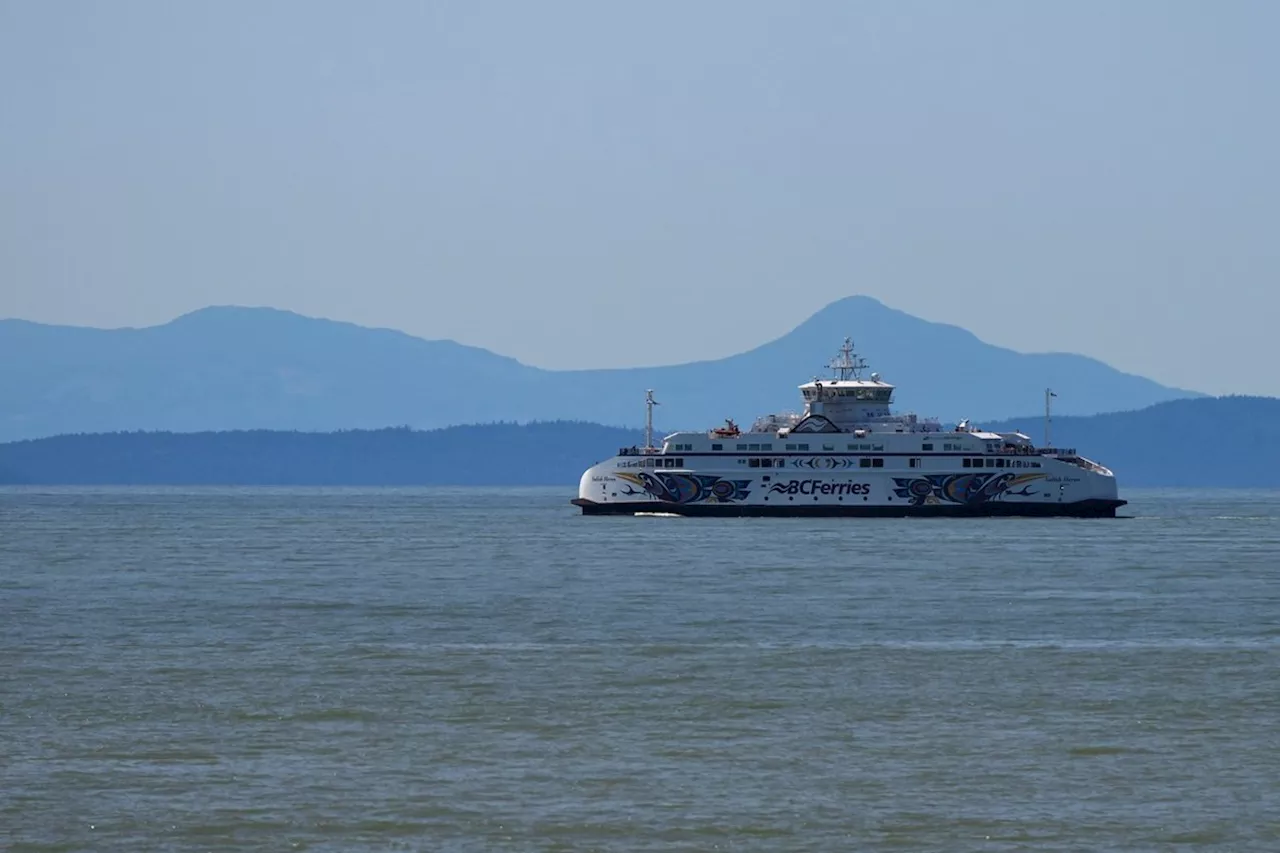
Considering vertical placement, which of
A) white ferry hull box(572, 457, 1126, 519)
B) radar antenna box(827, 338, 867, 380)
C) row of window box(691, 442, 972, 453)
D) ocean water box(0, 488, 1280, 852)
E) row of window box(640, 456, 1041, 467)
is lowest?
ocean water box(0, 488, 1280, 852)

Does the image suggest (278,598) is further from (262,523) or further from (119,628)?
(262,523)

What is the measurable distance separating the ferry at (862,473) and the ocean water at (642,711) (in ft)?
151

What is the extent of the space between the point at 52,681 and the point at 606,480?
8720cm

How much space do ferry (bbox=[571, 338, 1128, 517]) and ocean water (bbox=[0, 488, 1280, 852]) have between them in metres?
45.9

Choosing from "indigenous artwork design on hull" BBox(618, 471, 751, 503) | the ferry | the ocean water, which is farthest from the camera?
"indigenous artwork design on hull" BBox(618, 471, 751, 503)

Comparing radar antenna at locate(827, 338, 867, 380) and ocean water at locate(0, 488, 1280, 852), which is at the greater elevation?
radar antenna at locate(827, 338, 867, 380)

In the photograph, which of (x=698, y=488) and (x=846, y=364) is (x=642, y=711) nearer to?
(x=698, y=488)

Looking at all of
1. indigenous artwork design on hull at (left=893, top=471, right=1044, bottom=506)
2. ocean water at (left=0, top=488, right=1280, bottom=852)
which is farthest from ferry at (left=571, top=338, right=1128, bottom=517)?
ocean water at (left=0, top=488, right=1280, bottom=852)

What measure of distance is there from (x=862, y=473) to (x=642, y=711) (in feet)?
279

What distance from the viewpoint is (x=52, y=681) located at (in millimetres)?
36469

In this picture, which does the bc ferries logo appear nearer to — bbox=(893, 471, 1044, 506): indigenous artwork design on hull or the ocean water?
bbox=(893, 471, 1044, 506): indigenous artwork design on hull

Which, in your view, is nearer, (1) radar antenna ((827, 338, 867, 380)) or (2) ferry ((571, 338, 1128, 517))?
(2) ferry ((571, 338, 1128, 517))

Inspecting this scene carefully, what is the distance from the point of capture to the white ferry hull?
11581 cm

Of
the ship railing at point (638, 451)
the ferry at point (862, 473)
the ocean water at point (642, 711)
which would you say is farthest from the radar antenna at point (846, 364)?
the ocean water at point (642, 711)
